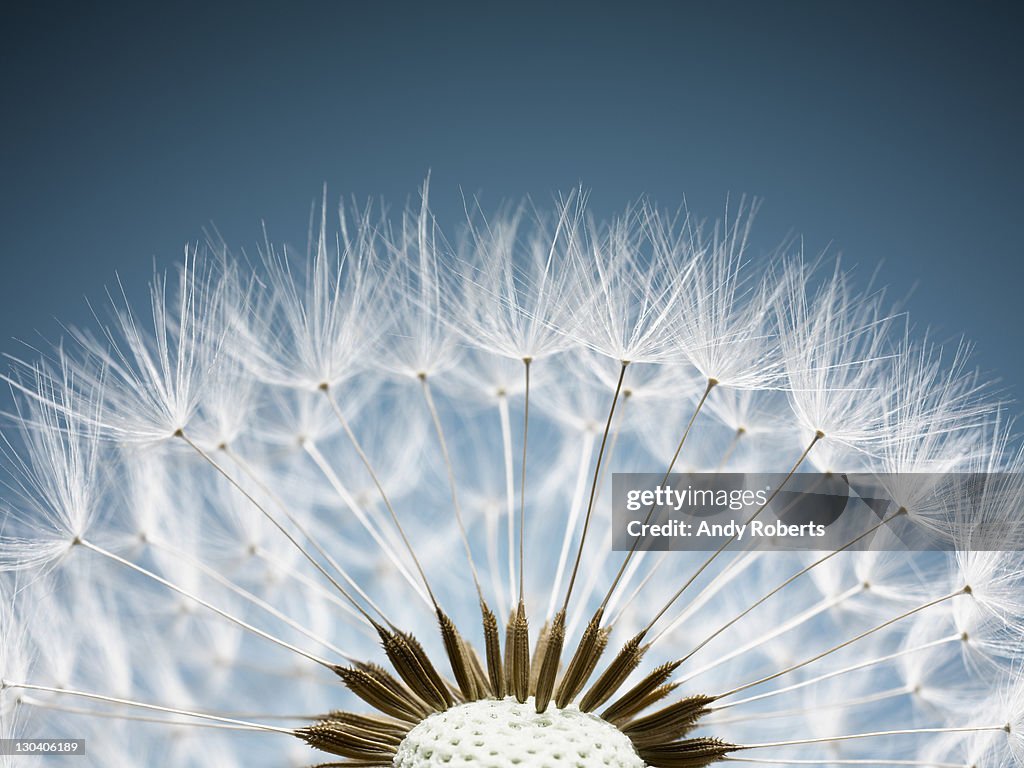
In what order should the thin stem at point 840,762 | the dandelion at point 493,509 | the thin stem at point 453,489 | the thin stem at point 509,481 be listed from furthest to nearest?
the thin stem at point 509,481
the thin stem at point 453,489
the dandelion at point 493,509
the thin stem at point 840,762

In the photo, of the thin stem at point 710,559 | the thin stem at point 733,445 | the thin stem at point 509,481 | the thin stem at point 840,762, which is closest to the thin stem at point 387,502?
the thin stem at point 509,481

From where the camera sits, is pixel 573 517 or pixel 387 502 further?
pixel 573 517

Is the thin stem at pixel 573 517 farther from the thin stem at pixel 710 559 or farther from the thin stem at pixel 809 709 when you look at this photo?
the thin stem at pixel 809 709

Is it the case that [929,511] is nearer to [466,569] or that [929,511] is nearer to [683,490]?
[683,490]

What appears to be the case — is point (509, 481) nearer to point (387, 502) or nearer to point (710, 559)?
point (387, 502)

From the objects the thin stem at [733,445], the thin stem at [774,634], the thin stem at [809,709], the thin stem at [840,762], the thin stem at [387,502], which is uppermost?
the thin stem at [733,445]

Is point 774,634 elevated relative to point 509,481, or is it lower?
lower

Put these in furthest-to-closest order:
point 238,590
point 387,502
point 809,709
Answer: point 809,709 → point 238,590 → point 387,502

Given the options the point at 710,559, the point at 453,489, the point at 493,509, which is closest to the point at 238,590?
the point at 453,489

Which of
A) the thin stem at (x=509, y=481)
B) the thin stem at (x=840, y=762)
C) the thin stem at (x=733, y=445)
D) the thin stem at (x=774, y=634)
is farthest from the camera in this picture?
the thin stem at (x=733, y=445)
